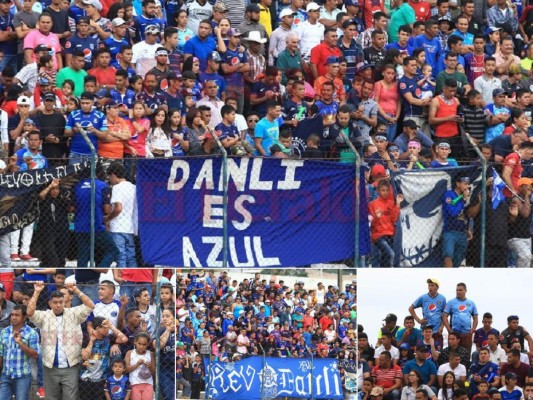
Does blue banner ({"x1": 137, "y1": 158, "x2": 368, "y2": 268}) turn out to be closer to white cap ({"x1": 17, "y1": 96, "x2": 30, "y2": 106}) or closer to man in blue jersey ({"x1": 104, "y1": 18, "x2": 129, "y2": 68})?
white cap ({"x1": 17, "y1": 96, "x2": 30, "y2": 106})

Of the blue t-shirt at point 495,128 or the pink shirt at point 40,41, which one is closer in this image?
the pink shirt at point 40,41

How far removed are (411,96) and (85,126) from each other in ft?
17.5

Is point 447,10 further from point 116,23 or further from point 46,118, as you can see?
point 46,118

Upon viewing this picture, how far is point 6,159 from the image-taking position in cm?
1964

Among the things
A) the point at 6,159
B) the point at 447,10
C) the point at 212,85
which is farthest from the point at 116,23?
the point at 447,10

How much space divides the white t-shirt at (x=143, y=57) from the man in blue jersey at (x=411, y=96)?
12.0 ft

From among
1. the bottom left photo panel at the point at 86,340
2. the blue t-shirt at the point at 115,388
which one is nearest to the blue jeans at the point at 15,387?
the bottom left photo panel at the point at 86,340

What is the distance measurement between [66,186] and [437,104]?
6.31 m

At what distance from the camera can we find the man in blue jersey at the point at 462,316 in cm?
1905

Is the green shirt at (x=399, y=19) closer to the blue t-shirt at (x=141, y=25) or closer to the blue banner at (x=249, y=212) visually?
the blue t-shirt at (x=141, y=25)

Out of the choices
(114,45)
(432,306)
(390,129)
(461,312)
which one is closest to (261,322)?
(432,306)

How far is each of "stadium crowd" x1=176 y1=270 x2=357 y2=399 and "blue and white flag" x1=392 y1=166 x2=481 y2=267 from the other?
4.31 feet

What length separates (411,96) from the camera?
23.5 meters

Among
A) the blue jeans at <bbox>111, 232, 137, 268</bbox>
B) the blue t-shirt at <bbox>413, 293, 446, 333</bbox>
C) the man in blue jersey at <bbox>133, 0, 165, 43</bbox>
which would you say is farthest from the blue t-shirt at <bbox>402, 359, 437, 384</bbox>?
the man in blue jersey at <bbox>133, 0, 165, 43</bbox>
